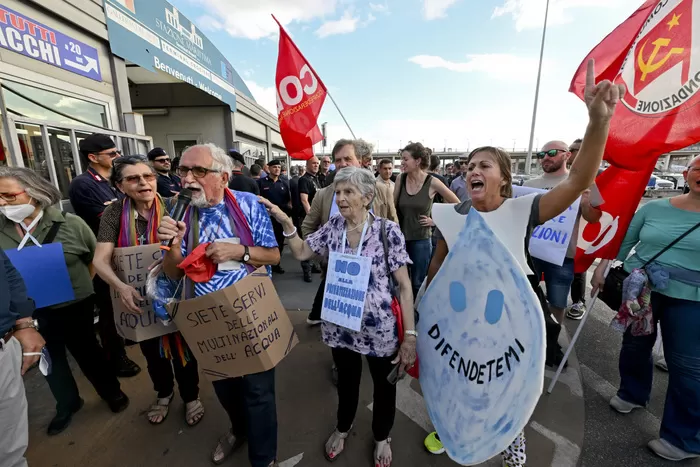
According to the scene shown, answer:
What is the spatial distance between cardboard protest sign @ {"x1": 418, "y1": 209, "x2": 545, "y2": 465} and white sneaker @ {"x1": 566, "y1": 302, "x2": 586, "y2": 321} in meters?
3.28

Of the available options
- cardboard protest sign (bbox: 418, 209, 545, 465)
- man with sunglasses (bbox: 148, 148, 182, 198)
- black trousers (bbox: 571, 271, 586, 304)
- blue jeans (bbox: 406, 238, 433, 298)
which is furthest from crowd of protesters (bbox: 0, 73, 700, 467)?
man with sunglasses (bbox: 148, 148, 182, 198)

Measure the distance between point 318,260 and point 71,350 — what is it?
206 centimetres

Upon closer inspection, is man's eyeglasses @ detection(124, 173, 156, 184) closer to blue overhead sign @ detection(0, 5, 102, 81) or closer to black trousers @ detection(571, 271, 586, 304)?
blue overhead sign @ detection(0, 5, 102, 81)

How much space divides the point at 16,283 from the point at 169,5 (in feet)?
28.6

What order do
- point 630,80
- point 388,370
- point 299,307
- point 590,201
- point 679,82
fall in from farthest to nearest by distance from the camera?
point 299,307 < point 590,201 < point 630,80 < point 679,82 < point 388,370

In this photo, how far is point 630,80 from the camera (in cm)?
223

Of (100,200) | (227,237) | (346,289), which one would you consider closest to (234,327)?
(227,237)

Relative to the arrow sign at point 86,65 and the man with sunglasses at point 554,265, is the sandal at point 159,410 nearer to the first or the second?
the man with sunglasses at point 554,265

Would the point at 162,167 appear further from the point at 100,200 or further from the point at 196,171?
the point at 196,171

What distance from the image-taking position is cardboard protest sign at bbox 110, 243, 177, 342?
6.75 ft

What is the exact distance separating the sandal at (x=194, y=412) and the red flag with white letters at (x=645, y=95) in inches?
138

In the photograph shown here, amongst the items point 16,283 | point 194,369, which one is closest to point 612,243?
point 194,369

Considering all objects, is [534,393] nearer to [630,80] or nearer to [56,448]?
[630,80]

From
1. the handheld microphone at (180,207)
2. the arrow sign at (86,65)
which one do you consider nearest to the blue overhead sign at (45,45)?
the arrow sign at (86,65)
